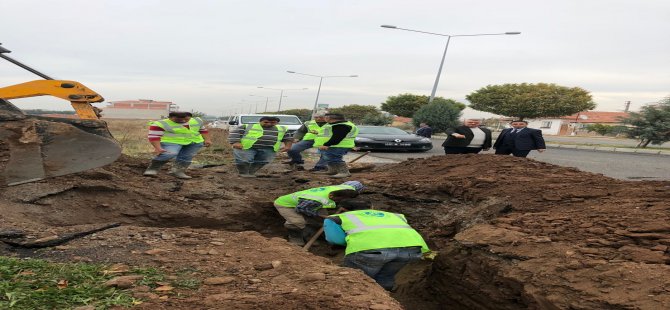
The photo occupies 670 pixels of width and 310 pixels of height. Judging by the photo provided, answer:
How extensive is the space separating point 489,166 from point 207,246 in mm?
4833

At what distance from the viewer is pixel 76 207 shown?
5.35m

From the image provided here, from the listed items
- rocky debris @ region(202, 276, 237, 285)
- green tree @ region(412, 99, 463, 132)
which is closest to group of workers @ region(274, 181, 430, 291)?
rocky debris @ region(202, 276, 237, 285)

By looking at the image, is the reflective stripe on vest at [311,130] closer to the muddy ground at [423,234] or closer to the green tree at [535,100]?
the muddy ground at [423,234]

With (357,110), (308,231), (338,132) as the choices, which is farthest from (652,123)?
(357,110)

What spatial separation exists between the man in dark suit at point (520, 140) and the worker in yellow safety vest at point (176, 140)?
5.58 m

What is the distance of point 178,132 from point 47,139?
210 centimetres

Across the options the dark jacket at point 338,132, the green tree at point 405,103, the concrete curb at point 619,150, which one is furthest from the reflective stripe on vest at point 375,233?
the green tree at point 405,103

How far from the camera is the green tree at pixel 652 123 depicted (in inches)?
802

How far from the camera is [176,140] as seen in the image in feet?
23.5

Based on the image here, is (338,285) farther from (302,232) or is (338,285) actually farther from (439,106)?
(439,106)

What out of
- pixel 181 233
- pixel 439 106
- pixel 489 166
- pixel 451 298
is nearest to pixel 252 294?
pixel 181 233

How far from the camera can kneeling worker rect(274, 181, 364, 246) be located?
4.98 m

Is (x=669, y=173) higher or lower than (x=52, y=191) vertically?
higher

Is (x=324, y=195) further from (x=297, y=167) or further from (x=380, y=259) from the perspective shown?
(x=297, y=167)
